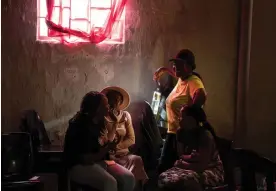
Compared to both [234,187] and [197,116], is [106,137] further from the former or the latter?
[234,187]

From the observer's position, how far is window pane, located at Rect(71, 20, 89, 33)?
9.95 ft

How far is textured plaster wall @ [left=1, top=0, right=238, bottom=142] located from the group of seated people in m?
0.30

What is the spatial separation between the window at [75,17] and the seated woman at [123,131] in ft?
1.48

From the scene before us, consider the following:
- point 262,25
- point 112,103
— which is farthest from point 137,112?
point 262,25

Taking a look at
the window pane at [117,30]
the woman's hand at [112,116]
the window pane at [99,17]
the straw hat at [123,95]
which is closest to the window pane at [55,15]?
the window pane at [99,17]

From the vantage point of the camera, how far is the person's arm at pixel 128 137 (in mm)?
2850

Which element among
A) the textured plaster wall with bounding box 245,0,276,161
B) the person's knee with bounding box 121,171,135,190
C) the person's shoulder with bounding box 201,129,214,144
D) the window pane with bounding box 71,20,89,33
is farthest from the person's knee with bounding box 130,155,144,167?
the window pane with bounding box 71,20,89,33

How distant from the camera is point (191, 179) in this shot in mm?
2578

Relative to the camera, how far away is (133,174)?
283 cm

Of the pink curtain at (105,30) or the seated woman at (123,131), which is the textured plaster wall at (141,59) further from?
the seated woman at (123,131)

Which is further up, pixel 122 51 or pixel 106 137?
pixel 122 51

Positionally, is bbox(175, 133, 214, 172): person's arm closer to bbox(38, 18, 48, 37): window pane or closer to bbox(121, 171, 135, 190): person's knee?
bbox(121, 171, 135, 190): person's knee

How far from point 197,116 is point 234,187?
1.87ft

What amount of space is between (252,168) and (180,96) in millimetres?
672
